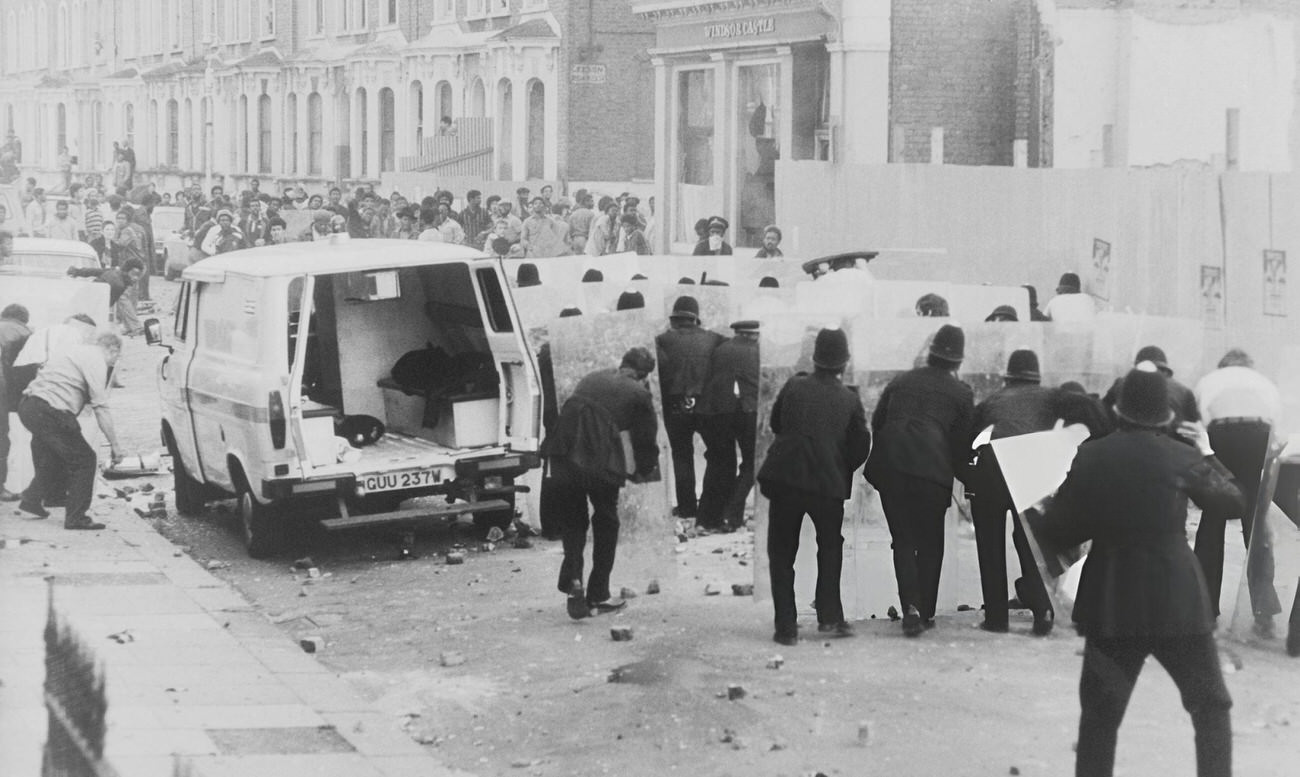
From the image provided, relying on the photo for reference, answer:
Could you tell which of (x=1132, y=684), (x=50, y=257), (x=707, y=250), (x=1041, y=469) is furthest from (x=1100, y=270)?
(x=50, y=257)

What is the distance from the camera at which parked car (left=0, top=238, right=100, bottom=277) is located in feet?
72.8

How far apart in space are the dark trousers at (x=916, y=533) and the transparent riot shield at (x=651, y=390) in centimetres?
171

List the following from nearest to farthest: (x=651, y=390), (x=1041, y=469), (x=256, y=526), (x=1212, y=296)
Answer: (x=1041, y=469)
(x=256, y=526)
(x=651, y=390)
(x=1212, y=296)

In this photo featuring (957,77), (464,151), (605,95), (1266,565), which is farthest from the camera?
(464,151)

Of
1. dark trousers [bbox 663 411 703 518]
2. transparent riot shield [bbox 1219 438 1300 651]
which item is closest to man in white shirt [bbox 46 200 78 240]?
→ dark trousers [bbox 663 411 703 518]

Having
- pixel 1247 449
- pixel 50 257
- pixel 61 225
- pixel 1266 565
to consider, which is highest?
pixel 61 225

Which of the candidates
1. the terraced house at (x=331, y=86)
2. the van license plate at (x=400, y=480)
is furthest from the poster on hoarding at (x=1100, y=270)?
the terraced house at (x=331, y=86)

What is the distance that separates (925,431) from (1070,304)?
5802mm

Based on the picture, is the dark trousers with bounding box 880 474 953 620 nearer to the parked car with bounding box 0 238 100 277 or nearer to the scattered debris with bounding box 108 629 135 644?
the scattered debris with bounding box 108 629 135 644

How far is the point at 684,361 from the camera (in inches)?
522

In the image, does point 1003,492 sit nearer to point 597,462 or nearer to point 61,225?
point 597,462

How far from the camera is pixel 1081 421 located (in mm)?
9844

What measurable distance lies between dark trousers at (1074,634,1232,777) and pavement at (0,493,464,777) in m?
2.80

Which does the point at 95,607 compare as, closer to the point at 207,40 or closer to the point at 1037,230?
the point at 1037,230
